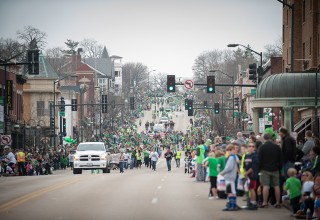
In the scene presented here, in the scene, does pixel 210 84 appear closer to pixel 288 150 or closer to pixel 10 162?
pixel 10 162

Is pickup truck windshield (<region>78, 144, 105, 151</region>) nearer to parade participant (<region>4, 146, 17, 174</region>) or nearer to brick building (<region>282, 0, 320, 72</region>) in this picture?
parade participant (<region>4, 146, 17, 174</region>)

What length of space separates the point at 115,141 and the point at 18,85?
30.6 m

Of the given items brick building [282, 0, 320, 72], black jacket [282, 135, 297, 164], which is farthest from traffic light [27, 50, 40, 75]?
black jacket [282, 135, 297, 164]

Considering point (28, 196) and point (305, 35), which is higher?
point (305, 35)

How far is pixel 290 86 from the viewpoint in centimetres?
4397

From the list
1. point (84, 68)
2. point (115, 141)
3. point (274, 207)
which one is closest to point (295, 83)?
point (274, 207)

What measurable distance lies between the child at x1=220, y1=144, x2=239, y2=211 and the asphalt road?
32 centimetres

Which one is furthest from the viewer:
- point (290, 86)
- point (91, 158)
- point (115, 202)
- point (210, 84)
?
point (210, 84)

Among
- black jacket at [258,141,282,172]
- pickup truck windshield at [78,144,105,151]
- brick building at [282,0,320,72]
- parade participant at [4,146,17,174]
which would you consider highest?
brick building at [282,0,320,72]

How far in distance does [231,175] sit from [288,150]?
172cm

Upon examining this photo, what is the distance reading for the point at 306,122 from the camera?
175 ft

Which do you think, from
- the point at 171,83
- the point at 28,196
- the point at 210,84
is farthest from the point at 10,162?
the point at 28,196

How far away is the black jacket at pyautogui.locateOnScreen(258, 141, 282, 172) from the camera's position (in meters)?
22.7

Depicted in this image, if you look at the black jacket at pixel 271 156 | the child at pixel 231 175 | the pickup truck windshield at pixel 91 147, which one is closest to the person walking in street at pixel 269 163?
the black jacket at pixel 271 156
